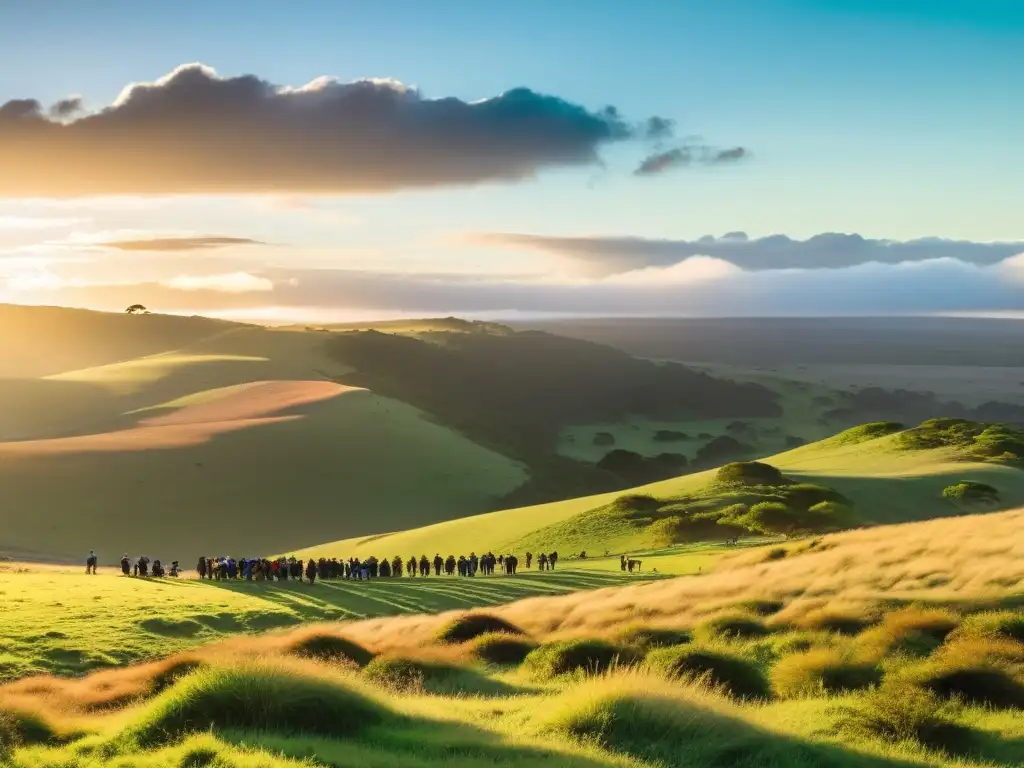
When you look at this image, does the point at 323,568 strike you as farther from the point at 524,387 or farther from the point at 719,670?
the point at 524,387

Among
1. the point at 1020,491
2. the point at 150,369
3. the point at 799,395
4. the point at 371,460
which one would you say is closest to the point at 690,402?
the point at 799,395

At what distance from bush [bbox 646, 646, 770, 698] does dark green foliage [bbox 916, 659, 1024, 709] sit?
2.43 m

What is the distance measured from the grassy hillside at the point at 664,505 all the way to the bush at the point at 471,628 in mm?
28752

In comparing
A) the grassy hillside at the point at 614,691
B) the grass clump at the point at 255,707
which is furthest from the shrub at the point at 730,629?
the grass clump at the point at 255,707

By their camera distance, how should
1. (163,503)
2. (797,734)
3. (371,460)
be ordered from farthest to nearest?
(371,460) < (163,503) < (797,734)

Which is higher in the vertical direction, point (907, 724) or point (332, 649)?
point (907, 724)

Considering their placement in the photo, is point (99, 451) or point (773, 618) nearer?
point (773, 618)

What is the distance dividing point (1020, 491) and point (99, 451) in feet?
201

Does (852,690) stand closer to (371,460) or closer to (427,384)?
(371,460)

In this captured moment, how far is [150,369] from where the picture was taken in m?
128

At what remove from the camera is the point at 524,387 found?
565 feet

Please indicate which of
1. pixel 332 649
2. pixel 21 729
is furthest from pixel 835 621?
pixel 21 729

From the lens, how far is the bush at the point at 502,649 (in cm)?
2117

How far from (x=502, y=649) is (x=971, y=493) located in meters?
47.8
